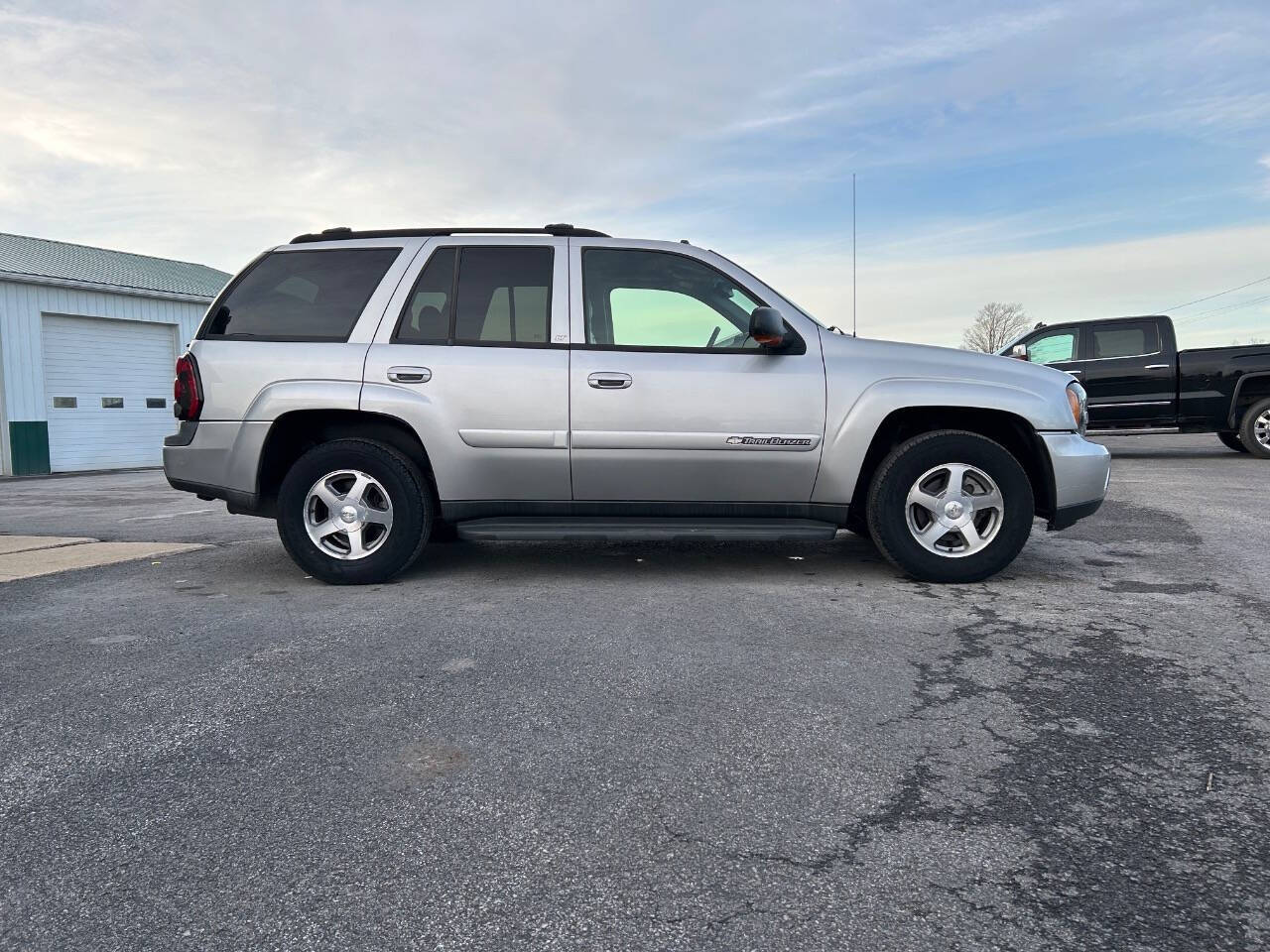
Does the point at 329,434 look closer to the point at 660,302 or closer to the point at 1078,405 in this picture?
the point at 660,302

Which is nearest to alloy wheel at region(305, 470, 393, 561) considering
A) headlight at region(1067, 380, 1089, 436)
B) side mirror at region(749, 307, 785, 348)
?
side mirror at region(749, 307, 785, 348)

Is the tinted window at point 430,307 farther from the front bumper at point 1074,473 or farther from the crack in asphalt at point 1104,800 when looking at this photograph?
the front bumper at point 1074,473

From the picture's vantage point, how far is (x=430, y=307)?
4887 millimetres

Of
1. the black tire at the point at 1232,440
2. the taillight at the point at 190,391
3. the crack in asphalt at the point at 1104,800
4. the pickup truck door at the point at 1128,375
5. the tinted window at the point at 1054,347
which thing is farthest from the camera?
the tinted window at the point at 1054,347

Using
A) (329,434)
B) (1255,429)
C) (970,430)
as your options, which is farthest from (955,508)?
(1255,429)

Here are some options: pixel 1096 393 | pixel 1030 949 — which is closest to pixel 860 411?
pixel 1030 949

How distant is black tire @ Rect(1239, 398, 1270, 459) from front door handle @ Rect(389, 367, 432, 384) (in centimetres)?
1210

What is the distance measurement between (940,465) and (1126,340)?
32.6 ft

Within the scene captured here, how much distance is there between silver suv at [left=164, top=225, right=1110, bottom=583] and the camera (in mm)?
4715

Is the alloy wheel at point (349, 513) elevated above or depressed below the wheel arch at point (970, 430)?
below

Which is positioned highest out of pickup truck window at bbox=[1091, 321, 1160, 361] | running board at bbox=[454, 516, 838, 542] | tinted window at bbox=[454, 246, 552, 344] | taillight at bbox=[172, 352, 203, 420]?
pickup truck window at bbox=[1091, 321, 1160, 361]

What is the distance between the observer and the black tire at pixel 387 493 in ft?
15.6

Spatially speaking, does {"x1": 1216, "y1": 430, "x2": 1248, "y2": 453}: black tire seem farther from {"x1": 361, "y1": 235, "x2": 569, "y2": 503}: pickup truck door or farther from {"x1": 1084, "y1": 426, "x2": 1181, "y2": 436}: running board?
{"x1": 361, "y1": 235, "x2": 569, "y2": 503}: pickup truck door

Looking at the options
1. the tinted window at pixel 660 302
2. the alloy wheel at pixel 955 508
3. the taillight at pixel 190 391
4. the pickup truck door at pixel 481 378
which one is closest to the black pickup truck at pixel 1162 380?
the alloy wheel at pixel 955 508
